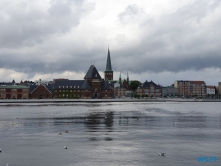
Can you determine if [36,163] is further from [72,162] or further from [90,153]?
[90,153]

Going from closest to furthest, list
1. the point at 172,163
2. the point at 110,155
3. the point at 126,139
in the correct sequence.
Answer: the point at 172,163, the point at 110,155, the point at 126,139

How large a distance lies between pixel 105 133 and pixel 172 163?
44.4ft

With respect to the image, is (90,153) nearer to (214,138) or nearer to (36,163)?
(36,163)

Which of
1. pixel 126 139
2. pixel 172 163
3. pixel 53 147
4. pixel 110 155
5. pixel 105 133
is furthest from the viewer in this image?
pixel 105 133

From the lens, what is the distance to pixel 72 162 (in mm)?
20609

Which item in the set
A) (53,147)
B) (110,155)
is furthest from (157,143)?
(53,147)

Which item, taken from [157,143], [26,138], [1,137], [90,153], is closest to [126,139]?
[157,143]

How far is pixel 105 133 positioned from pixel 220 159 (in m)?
13.9

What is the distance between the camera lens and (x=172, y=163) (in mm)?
19953

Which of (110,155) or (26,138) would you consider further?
(26,138)

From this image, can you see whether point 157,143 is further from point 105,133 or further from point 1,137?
point 1,137

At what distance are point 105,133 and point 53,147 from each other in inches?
332

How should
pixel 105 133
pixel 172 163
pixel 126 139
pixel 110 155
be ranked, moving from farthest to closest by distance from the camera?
pixel 105 133, pixel 126 139, pixel 110 155, pixel 172 163

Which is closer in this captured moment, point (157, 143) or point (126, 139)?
point (157, 143)
